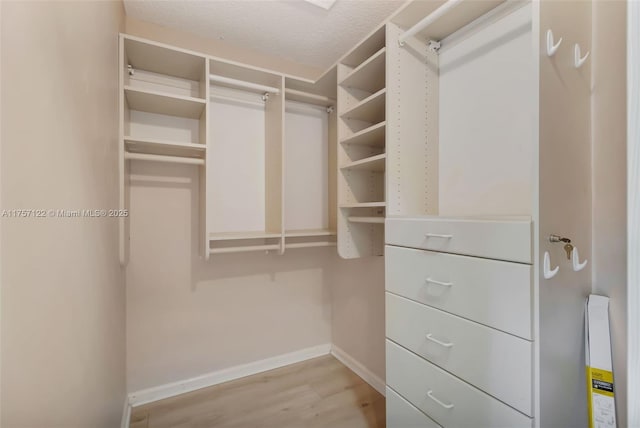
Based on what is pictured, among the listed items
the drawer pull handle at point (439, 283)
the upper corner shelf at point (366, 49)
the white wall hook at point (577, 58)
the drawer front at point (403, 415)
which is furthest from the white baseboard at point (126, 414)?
the white wall hook at point (577, 58)

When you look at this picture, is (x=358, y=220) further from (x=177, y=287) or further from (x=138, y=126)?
(x=138, y=126)

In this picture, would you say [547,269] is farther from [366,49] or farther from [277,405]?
[277,405]

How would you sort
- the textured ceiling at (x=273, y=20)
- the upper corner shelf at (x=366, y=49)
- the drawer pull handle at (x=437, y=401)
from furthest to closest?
1. the textured ceiling at (x=273, y=20)
2. the upper corner shelf at (x=366, y=49)
3. the drawer pull handle at (x=437, y=401)

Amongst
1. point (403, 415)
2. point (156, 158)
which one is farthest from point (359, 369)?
point (156, 158)

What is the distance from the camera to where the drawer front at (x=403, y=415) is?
1.28 meters

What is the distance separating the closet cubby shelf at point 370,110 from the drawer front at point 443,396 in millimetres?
1322

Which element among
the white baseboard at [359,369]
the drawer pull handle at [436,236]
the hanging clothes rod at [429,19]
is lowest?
the white baseboard at [359,369]

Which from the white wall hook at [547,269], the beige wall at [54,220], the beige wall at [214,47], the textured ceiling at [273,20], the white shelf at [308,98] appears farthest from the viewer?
the white shelf at [308,98]

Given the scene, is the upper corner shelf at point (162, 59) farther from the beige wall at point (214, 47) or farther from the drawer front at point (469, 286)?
the drawer front at point (469, 286)

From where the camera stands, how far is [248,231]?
7.46 ft

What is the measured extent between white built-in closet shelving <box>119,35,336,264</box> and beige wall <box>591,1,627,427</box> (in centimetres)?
145

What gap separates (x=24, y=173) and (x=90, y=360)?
752 millimetres

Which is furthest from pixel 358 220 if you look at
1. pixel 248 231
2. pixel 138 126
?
pixel 138 126

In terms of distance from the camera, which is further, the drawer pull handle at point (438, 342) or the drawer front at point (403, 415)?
the drawer front at point (403, 415)
